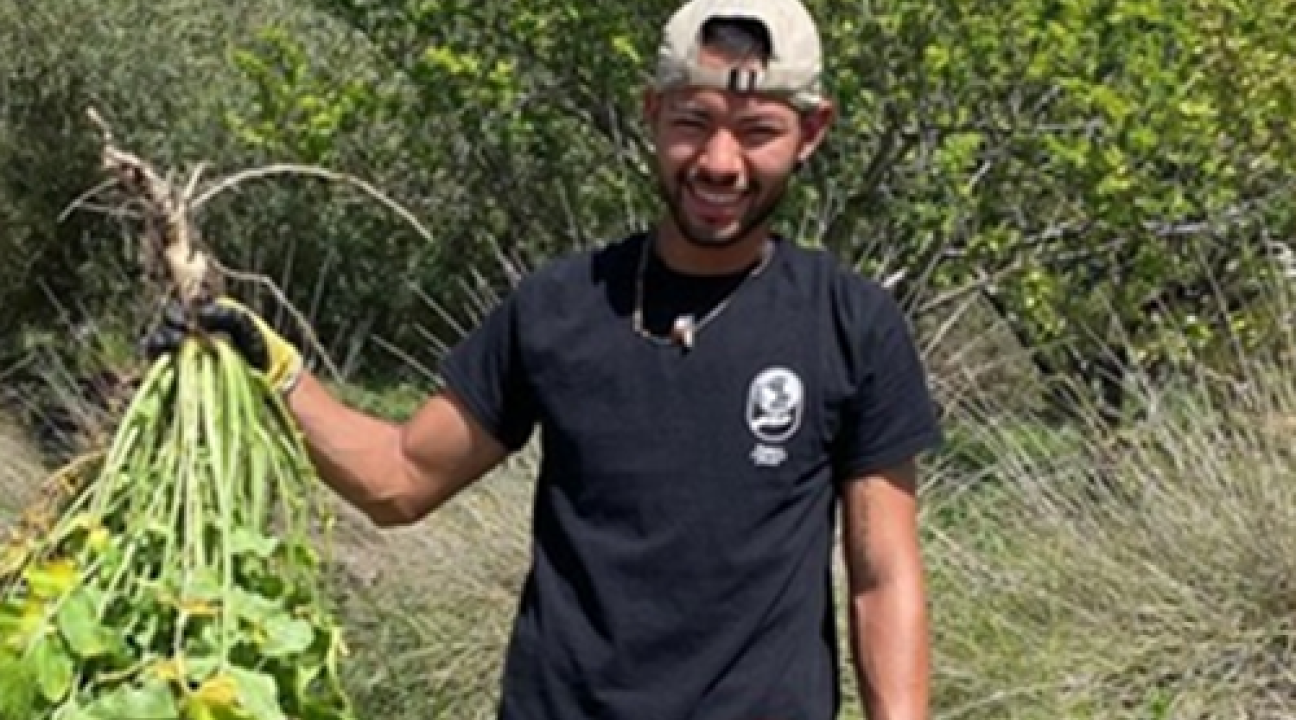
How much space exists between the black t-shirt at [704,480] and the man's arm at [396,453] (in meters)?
0.18

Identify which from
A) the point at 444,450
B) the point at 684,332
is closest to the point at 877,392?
the point at 684,332

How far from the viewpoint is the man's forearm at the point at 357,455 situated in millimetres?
3174

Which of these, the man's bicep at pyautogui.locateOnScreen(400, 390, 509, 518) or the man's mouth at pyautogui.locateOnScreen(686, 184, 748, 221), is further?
the man's bicep at pyautogui.locateOnScreen(400, 390, 509, 518)

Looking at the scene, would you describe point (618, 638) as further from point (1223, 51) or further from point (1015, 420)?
point (1223, 51)

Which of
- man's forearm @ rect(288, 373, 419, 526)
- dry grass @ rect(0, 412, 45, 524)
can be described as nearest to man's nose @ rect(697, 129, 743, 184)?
man's forearm @ rect(288, 373, 419, 526)

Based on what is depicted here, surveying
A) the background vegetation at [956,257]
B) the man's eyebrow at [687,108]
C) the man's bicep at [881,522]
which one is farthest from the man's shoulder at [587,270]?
the background vegetation at [956,257]

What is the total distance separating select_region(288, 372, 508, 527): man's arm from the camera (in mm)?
3150

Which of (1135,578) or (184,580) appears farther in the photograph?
(1135,578)

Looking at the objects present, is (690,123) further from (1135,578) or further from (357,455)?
(1135,578)

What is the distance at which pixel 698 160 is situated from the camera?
2848 mm

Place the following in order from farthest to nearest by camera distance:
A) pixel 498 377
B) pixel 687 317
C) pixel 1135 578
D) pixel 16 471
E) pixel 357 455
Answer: pixel 16 471, pixel 1135 578, pixel 357 455, pixel 498 377, pixel 687 317

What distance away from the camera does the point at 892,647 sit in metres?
2.98

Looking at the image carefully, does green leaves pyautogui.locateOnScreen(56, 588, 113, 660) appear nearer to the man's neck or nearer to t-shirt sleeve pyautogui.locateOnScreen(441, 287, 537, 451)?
t-shirt sleeve pyautogui.locateOnScreen(441, 287, 537, 451)

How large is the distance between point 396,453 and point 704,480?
0.49 m
